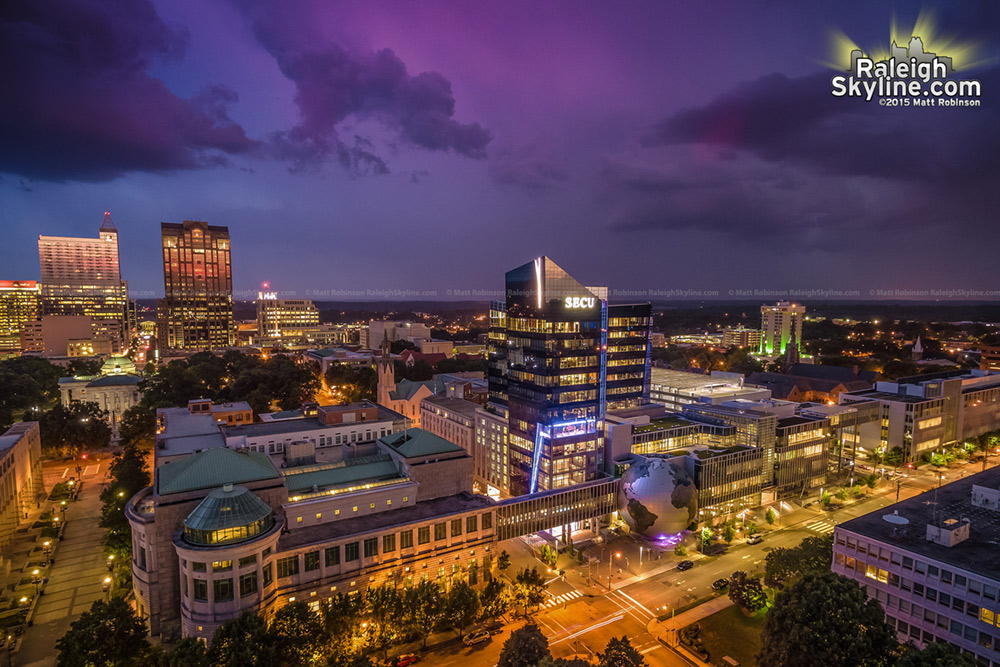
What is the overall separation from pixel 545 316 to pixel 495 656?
5521cm

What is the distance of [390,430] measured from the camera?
10738cm

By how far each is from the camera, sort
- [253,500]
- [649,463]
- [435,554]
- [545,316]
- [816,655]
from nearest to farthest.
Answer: [816,655] < [253,500] < [435,554] < [649,463] < [545,316]

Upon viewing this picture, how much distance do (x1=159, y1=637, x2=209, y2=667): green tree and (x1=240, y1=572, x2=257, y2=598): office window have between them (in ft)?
27.6

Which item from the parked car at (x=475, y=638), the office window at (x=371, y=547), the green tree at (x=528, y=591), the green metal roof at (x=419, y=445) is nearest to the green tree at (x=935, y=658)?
the green tree at (x=528, y=591)

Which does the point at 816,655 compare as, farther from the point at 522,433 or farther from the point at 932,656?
the point at 522,433

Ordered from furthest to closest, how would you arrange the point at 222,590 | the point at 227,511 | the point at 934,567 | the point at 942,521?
1. the point at 942,521
2. the point at 227,511
3. the point at 222,590
4. the point at 934,567

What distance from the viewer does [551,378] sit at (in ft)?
313

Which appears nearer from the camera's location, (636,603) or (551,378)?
(636,603)

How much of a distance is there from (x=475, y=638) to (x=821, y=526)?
66270mm

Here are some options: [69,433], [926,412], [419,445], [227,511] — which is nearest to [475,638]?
[419,445]

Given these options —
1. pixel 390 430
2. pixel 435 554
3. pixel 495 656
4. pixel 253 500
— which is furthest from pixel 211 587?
pixel 390 430

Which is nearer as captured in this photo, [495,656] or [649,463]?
[495,656]

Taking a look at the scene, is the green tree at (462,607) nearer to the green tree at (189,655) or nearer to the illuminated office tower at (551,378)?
the green tree at (189,655)

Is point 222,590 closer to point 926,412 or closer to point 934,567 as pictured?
point 934,567
